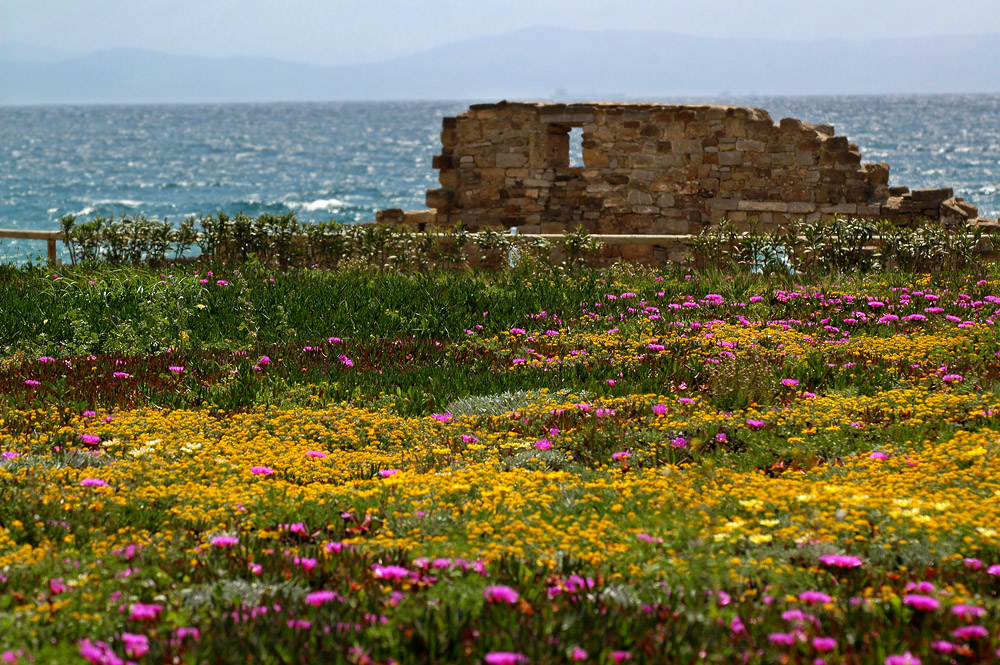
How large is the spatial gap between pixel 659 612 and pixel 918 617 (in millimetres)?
998

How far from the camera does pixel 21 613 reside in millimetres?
4117

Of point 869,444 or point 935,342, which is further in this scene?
point 935,342

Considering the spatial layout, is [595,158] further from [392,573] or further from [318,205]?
[318,205]

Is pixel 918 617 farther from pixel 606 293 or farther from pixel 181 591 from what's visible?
pixel 606 293

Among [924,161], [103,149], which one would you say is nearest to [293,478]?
[924,161]

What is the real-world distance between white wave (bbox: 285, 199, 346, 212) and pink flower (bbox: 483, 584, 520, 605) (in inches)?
2054

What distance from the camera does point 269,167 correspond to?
80688 mm

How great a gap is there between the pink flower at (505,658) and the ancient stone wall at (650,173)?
14.9 metres

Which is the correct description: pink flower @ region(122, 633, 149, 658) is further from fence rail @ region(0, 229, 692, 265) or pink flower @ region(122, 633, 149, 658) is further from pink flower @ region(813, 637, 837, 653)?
fence rail @ region(0, 229, 692, 265)

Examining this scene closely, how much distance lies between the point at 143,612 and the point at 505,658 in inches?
56.9

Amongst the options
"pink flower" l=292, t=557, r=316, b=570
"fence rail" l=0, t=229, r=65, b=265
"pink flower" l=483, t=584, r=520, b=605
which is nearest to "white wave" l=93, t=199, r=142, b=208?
"fence rail" l=0, t=229, r=65, b=265

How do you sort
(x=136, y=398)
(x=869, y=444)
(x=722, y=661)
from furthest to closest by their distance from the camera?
(x=136, y=398) → (x=869, y=444) → (x=722, y=661)

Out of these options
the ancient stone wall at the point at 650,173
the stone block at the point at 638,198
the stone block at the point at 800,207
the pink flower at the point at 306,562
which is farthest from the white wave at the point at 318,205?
the pink flower at the point at 306,562

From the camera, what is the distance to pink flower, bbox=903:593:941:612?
4.05 m
